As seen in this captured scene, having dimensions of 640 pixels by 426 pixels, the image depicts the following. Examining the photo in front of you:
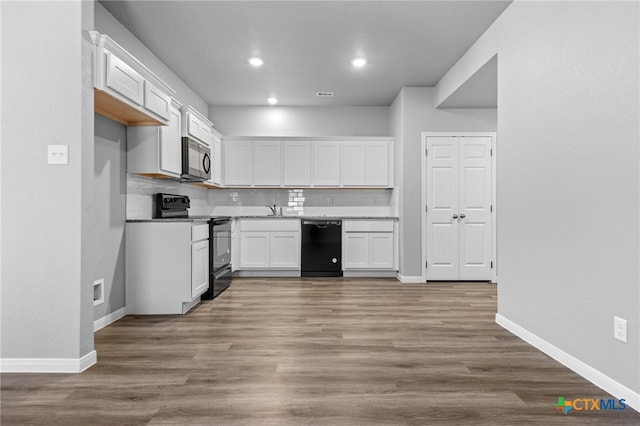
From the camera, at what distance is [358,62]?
4.40 meters

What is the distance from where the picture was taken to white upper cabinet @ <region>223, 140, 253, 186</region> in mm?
5996

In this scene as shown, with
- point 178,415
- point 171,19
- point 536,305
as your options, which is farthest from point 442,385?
point 171,19

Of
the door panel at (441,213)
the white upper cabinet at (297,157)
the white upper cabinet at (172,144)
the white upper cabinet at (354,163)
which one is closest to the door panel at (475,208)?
the door panel at (441,213)

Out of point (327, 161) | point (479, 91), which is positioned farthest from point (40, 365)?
point (479, 91)

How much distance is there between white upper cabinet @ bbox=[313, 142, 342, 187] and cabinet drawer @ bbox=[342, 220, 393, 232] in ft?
2.49

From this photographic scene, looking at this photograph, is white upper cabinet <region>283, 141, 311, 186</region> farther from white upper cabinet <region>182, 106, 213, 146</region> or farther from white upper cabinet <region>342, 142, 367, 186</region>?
white upper cabinet <region>182, 106, 213, 146</region>

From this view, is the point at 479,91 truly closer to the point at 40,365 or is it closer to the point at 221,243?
the point at 221,243

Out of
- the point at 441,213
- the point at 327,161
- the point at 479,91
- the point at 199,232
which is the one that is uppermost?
the point at 479,91

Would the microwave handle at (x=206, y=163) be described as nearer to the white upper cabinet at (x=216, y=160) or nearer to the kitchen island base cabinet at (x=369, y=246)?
the white upper cabinet at (x=216, y=160)

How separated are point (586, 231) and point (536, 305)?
77 cm

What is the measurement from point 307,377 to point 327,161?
4166 millimetres

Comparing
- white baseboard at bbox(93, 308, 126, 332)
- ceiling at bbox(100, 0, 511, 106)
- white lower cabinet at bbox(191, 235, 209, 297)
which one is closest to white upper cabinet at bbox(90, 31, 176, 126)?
ceiling at bbox(100, 0, 511, 106)

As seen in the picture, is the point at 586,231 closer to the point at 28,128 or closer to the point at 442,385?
the point at 442,385

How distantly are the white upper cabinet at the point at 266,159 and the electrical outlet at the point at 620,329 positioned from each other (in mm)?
4712
